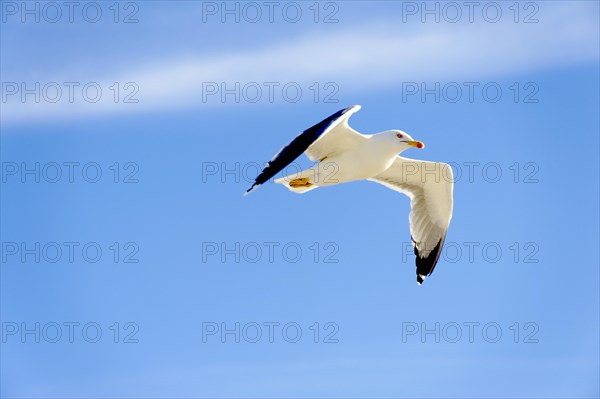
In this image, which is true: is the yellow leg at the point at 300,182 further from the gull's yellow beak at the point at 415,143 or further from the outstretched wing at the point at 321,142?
the gull's yellow beak at the point at 415,143

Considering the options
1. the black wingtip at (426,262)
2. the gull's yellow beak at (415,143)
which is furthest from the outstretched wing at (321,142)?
the black wingtip at (426,262)

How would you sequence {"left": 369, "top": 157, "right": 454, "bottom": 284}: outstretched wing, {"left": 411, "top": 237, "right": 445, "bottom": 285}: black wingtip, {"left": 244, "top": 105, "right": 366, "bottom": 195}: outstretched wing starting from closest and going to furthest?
{"left": 244, "top": 105, "right": 366, "bottom": 195}: outstretched wing → {"left": 369, "top": 157, "right": 454, "bottom": 284}: outstretched wing → {"left": 411, "top": 237, "right": 445, "bottom": 285}: black wingtip

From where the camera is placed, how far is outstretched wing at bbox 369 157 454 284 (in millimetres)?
8922

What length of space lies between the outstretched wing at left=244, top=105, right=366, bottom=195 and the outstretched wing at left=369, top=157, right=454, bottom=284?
800 millimetres

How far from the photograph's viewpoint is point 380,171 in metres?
8.22

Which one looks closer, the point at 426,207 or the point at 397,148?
the point at 397,148

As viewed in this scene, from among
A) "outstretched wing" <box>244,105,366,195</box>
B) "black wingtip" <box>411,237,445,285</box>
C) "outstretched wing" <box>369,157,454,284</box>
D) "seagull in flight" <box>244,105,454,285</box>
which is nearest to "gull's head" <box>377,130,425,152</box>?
"seagull in flight" <box>244,105,454,285</box>

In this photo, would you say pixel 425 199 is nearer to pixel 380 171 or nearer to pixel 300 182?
pixel 380 171

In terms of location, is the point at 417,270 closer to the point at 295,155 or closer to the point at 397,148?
the point at 397,148

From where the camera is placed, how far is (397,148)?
8070 mm

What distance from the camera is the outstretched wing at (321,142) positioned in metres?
7.00

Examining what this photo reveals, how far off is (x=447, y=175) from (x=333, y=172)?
1385 millimetres

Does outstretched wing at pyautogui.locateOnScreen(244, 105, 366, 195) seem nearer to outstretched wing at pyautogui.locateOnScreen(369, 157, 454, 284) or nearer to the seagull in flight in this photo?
the seagull in flight

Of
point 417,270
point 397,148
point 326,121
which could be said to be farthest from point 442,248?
point 326,121
